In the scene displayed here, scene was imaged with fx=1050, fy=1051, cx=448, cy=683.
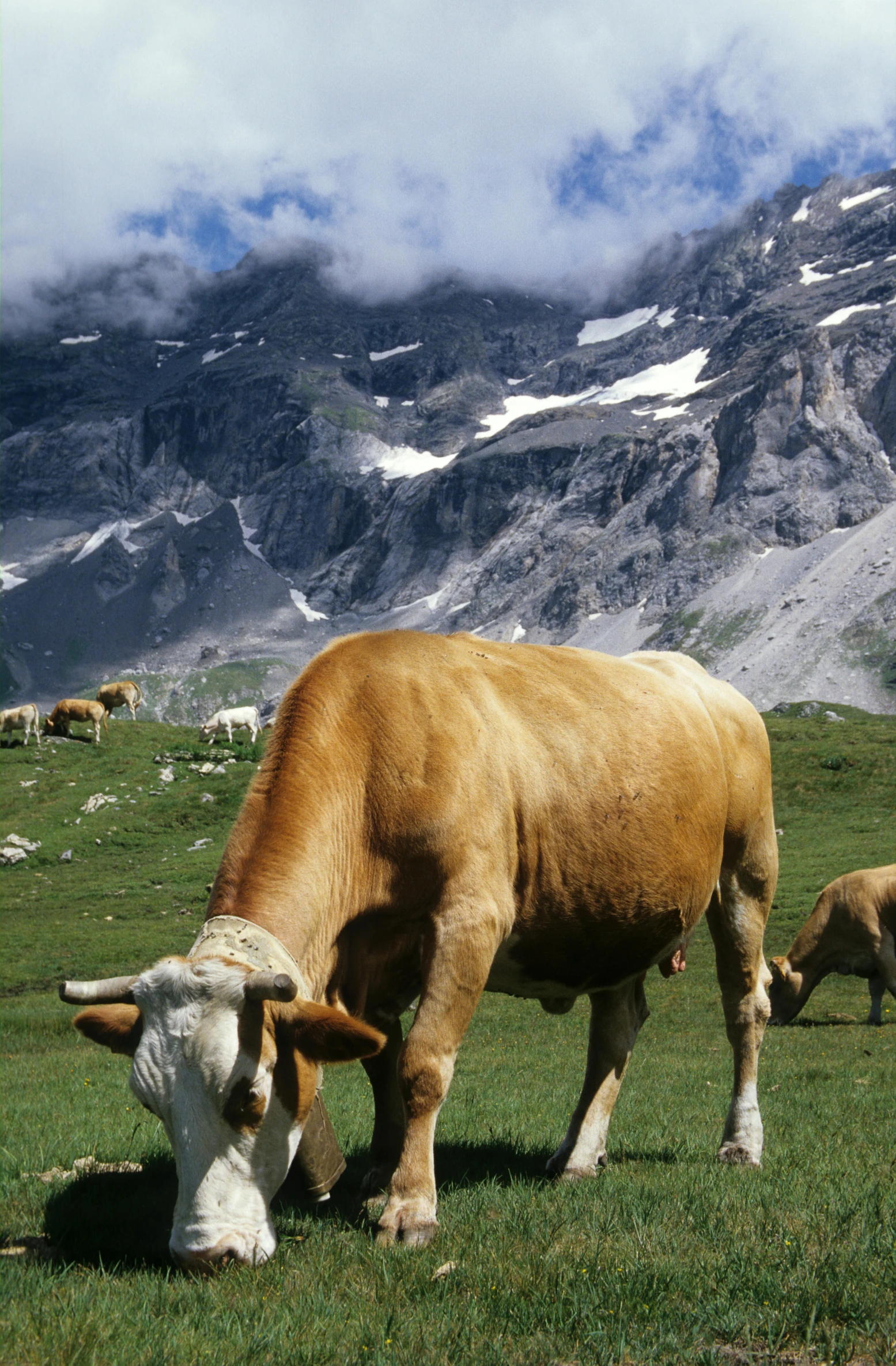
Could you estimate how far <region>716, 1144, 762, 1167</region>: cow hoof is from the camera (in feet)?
24.9

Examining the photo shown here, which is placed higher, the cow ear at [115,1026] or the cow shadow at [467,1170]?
the cow ear at [115,1026]

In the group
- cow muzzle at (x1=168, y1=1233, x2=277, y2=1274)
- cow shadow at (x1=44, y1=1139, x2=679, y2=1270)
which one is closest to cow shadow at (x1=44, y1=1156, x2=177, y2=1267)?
cow shadow at (x1=44, y1=1139, x2=679, y2=1270)

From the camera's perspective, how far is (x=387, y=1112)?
23.1 ft

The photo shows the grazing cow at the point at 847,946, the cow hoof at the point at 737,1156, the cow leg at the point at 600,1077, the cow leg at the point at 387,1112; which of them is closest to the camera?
the cow leg at the point at 387,1112

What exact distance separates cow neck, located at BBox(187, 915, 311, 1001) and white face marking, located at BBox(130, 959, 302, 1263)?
140 mm

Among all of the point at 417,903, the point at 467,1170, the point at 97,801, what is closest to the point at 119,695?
the point at 97,801

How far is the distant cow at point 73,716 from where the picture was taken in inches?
1866

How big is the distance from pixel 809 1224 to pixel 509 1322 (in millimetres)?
2081

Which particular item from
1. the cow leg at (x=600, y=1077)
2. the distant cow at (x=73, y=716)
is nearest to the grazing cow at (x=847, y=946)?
the cow leg at (x=600, y=1077)

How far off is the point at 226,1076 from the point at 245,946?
607mm

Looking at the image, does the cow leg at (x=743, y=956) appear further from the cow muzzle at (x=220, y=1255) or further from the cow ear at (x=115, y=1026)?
the cow ear at (x=115, y=1026)

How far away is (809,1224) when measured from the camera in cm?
536

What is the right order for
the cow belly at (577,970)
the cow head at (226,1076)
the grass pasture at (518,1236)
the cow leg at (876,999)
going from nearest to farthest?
the grass pasture at (518,1236)
the cow head at (226,1076)
the cow belly at (577,970)
the cow leg at (876,999)

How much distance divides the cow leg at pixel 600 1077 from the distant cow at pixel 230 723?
45.0m
